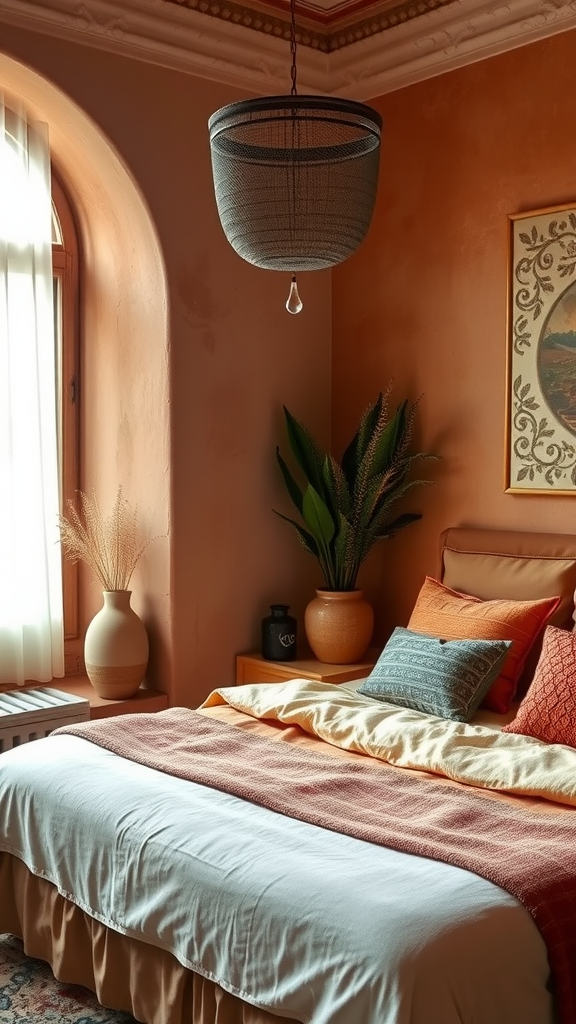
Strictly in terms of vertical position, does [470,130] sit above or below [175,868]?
above

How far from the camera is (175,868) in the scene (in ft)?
7.68

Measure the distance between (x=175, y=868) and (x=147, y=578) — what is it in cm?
195

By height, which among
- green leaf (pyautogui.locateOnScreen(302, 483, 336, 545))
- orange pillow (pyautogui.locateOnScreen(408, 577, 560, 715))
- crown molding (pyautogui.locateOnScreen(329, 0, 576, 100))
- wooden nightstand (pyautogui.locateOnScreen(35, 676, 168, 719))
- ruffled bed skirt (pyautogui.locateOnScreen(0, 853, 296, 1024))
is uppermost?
crown molding (pyautogui.locateOnScreen(329, 0, 576, 100))

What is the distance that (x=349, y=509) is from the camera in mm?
4219

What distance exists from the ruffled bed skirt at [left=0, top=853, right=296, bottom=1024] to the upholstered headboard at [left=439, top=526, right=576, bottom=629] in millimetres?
1672

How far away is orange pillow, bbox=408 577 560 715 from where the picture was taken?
3354 mm

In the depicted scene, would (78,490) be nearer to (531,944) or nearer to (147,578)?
(147,578)

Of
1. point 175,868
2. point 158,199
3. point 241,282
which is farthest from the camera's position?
point 241,282

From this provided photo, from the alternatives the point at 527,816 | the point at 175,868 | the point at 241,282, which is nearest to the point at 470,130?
Answer: the point at 241,282

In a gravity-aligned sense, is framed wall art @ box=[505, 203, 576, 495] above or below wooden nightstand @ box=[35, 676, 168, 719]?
above

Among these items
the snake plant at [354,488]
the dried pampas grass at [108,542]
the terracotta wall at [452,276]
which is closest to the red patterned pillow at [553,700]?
the terracotta wall at [452,276]

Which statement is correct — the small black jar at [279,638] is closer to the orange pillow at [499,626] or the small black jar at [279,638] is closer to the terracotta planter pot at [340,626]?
the terracotta planter pot at [340,626]

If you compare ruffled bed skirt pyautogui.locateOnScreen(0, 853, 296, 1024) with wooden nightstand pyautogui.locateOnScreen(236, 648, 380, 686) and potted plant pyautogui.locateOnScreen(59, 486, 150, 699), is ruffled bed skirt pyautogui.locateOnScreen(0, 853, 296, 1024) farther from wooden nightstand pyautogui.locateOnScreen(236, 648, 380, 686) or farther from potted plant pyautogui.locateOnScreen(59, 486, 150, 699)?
wooden nightstand pyautogui.locateOnScreen(236, 648, 380, 686)

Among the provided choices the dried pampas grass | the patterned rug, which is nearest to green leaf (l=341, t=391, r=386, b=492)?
the dried pampas grass
